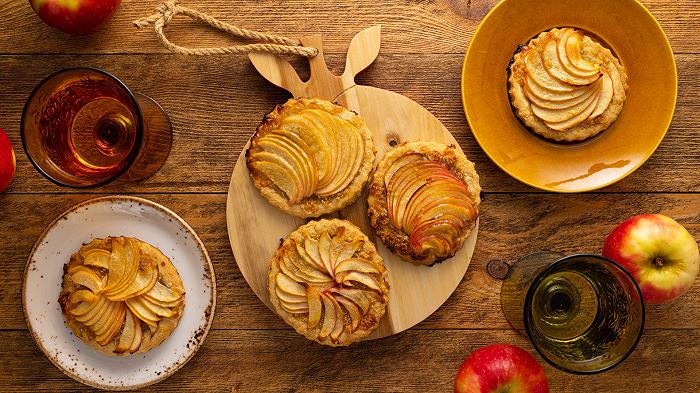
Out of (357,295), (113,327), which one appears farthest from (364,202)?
(113,327)

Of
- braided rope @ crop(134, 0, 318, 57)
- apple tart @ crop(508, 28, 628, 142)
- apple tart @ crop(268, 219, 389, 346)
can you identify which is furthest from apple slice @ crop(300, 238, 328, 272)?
apple tart @ crop(508, 28, 628, 142)

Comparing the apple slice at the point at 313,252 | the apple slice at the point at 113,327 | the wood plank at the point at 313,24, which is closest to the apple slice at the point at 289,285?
the apple slice at the point at 313,252

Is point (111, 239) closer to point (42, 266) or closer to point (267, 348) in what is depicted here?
point (42, 266)

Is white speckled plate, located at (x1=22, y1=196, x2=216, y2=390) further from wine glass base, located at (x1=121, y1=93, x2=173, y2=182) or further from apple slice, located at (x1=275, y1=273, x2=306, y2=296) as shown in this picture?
apple slice, located at (x1=275, y1=273, x2=306, y2=296)

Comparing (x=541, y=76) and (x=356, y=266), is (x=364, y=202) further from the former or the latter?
(x=541, y=76)

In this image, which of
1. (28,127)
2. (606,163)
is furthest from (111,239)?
(606,163)

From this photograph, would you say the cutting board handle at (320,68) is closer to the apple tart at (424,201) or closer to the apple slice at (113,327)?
the apple tart at (424,201)

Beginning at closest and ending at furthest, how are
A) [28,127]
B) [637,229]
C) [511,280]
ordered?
[28,127] → [637,229] → [511,280]
